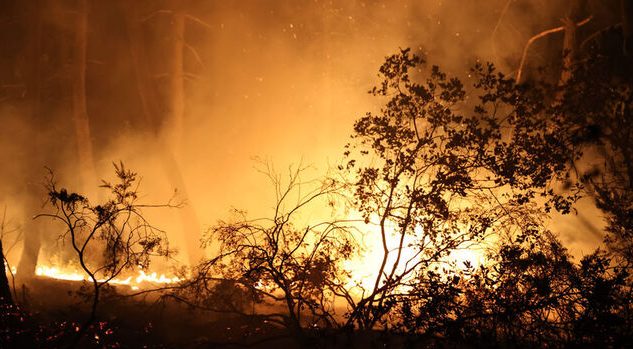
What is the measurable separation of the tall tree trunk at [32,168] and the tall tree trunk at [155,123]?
308 cm

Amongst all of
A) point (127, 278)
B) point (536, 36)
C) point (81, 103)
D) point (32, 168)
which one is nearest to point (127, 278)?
point (127, 278)

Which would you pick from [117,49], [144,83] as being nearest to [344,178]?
[144,83]

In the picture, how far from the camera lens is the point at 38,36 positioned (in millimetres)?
16219

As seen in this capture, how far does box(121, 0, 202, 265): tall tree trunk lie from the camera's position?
57.3 feet

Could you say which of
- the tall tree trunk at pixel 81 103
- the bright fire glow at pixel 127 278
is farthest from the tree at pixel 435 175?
the tall tree trunk at pixel 81 103

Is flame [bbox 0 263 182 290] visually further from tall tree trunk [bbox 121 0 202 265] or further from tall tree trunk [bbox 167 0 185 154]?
tall tree trunk [bbox 167 0 185 154]

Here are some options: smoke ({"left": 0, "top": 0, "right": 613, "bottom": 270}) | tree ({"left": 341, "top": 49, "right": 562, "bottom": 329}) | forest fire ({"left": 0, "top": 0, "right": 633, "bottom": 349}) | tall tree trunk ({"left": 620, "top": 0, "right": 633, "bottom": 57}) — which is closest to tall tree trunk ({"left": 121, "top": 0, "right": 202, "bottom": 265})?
forest fire ({"left": 0, "top": 0, "right": 633, "bottom": 349})

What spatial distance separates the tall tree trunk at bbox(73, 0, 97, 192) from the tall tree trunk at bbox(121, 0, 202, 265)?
1.64 metres

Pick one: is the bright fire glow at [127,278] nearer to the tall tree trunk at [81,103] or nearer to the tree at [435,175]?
the tall tree trunk at [81,103]

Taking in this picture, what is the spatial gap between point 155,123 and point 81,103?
3.24 m

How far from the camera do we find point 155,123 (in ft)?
58.3

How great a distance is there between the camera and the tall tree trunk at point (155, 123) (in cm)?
1747

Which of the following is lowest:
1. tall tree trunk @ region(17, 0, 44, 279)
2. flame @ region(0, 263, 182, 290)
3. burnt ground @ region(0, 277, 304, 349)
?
burnt ground @ region(0, 277, 304, 349)

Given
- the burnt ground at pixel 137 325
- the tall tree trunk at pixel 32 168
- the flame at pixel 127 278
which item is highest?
the tall tree trunk at pixel 32 168
